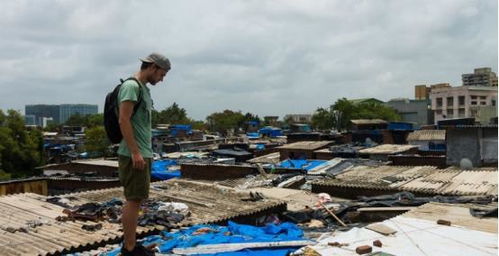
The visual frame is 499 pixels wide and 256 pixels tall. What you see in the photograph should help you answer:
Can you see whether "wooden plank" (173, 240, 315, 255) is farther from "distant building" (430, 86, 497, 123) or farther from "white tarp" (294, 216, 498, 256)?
"distant building" (430, 86, 497, 123)

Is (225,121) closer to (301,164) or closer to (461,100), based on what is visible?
(461,100)

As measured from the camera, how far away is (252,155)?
32719mm

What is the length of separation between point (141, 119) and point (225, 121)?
85054 mm

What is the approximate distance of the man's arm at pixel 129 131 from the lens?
3.78 metres

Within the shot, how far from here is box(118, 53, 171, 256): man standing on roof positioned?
12.5 feet

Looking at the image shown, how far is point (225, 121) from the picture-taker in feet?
292

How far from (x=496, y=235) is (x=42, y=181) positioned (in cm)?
1075

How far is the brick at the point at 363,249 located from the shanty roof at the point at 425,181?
6622 millimetres

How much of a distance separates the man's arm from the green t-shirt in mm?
68

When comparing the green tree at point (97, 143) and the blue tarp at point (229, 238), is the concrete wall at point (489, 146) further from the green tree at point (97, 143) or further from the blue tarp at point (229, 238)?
the green tree at point (97, 143)

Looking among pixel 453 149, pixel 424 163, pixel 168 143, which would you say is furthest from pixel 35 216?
pixel 168 143

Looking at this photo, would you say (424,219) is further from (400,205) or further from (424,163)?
(424,163)

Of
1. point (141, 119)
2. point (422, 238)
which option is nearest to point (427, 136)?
point (422, 238)

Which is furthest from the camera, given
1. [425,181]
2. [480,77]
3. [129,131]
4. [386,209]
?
[480,77]
